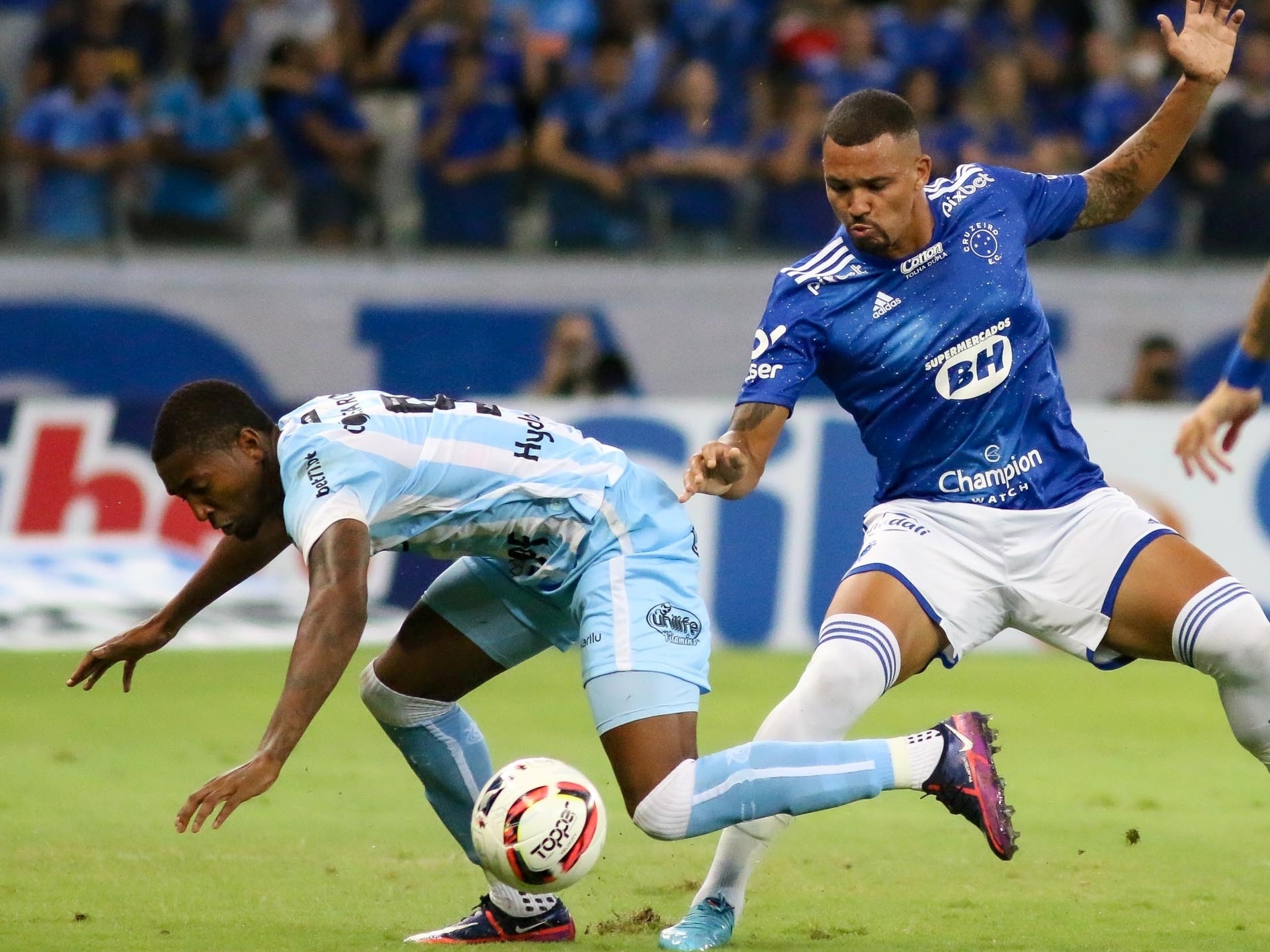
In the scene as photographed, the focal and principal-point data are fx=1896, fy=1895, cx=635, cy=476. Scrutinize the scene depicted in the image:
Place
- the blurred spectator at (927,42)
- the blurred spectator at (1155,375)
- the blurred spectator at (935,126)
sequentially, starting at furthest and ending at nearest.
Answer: the blurred spectator at (927,42) < the blurred spectator at (935,126) < the blurred spectator at (1155,375)

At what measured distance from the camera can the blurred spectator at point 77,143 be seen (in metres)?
14.5

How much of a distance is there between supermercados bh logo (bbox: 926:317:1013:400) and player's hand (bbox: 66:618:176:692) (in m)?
2.50

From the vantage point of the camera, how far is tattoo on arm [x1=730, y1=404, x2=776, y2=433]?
569 centimetres

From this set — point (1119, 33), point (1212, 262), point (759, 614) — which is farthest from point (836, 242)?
point (1119, 33)

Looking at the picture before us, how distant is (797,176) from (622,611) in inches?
410

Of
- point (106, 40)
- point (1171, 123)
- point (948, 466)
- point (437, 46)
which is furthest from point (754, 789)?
point (106, 40)

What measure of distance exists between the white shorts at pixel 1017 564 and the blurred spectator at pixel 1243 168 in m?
10.4

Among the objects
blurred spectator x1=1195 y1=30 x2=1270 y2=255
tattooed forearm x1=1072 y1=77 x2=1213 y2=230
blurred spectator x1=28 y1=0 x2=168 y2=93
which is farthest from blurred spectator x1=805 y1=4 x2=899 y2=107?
tattooed forearm x1=1072 y1=77 x2=1213 y2=230

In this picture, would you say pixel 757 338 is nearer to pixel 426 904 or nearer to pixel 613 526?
pixel 613 526

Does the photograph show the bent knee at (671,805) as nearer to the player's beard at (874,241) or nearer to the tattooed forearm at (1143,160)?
the player's beard at (874,241)

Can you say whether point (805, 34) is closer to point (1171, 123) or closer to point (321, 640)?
point (1171, 123)

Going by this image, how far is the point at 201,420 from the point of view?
16.6ft

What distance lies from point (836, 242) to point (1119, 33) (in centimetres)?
1249

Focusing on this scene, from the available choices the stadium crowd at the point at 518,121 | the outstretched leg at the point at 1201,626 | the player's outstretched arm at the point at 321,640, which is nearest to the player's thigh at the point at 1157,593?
the outstretched leg at the point at 1201,626
